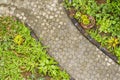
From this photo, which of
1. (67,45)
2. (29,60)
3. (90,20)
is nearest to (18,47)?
(29,60)

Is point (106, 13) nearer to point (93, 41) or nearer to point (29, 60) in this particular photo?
point (93, 41)

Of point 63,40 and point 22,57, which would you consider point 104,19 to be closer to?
point 63,40

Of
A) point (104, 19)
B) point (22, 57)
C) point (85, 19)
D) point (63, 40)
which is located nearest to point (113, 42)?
point (104, 19)

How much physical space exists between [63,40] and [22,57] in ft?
3.08

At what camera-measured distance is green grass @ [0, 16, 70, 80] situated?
9172 millimetres

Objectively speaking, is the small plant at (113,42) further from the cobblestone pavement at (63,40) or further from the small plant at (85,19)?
the small plant at (85,19)

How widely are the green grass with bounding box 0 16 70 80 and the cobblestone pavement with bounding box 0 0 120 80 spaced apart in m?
0.19

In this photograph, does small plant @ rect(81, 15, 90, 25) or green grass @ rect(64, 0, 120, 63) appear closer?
green grass @ rect(64, 0, 120, 63)

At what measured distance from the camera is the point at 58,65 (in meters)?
9.24

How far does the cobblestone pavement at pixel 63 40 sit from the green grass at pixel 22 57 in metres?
0.19

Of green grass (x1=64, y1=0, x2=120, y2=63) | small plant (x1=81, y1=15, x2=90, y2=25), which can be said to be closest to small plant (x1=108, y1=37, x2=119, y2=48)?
green grass (x1=64, y1=0, x2=120, y2=63)

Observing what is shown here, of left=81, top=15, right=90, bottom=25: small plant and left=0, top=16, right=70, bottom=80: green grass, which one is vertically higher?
left=81, top=15, right=90, bottom=25: small plant

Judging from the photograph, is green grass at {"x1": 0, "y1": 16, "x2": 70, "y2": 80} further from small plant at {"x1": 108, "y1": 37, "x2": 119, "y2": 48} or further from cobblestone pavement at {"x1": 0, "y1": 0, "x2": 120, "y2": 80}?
small plant at {"x1": 108, "y1": 37, "x2": 119, "y2": 48}

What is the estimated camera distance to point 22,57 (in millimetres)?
9344
